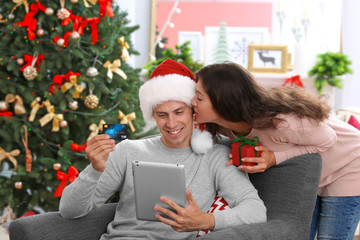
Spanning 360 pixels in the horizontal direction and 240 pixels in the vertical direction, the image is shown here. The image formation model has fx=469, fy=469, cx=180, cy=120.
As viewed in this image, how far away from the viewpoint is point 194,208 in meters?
1.57

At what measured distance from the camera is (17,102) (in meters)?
2.91

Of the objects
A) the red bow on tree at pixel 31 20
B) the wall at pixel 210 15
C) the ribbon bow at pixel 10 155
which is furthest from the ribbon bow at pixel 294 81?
the ribbon bow at pixel 10 155

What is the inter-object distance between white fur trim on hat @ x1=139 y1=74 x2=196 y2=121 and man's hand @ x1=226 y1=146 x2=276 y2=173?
326mm

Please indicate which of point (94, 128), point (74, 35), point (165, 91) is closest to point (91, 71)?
point (74, 35)

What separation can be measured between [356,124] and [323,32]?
247 cm

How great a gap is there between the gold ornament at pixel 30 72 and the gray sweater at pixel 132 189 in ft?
3.81

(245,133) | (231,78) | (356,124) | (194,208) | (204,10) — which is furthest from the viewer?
(204,10)

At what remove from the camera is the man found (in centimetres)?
173

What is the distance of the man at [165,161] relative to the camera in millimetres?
1734

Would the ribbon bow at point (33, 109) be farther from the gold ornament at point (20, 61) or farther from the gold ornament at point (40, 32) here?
the gold ornament at point (40, 32)

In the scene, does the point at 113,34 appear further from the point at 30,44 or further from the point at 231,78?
the point at 231,78

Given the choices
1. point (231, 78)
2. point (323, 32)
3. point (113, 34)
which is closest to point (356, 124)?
point (231, 78)

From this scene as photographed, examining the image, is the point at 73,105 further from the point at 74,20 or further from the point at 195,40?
the point at 195,40

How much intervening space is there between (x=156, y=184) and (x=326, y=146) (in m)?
0.71
